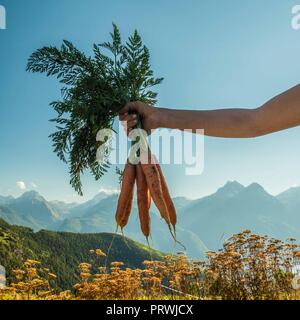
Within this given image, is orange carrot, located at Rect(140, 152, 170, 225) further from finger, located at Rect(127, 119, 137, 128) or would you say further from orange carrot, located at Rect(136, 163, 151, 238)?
finger, located at Rect(127, 119, 137, 128)

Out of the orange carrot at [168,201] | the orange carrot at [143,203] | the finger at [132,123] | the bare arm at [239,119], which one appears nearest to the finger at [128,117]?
the finger at [132,123]

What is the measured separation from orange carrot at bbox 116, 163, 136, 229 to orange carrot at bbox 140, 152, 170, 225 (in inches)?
7.0

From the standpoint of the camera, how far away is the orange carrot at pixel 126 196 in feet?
11.8

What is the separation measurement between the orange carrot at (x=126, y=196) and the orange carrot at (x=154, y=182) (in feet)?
0.59

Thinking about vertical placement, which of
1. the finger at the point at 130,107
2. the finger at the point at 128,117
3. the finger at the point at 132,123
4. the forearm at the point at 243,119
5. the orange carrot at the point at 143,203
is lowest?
the orange carrot at the point at 143,203

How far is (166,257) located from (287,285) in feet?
7.01

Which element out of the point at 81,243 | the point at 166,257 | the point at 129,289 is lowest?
the point at 81,243

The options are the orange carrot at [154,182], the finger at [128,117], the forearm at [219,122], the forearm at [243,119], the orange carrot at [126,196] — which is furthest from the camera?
the orange carrot at [126,196]

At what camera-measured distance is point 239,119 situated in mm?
2068

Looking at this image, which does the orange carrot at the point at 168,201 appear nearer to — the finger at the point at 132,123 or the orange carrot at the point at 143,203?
the orange carrot at the point at 143,203

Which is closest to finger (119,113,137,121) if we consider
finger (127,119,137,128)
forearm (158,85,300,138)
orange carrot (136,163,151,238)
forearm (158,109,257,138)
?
finger (127,119,137,128)
